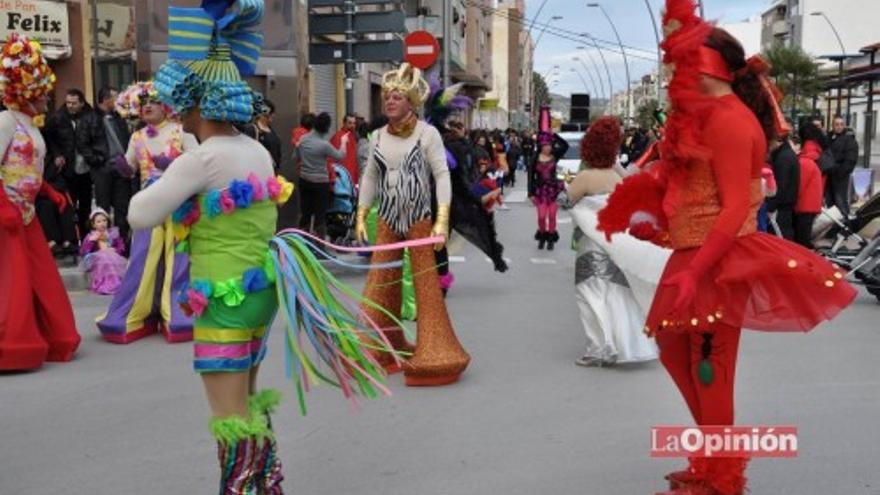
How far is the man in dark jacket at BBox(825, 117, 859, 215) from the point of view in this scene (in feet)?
50.2

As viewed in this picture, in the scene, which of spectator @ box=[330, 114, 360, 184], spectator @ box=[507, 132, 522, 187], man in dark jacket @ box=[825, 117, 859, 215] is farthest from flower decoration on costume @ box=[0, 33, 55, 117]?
spectator @ box=[507, 132, 522, 187]

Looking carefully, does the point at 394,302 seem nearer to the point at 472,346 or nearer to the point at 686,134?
the point at 472,346

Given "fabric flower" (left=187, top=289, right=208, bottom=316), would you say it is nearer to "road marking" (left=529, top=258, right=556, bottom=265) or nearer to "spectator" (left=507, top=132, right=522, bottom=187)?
"road marking" (left=529, top=258, right=556, bottom=265)

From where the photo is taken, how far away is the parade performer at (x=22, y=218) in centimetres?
609

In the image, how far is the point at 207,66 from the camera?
3512mm

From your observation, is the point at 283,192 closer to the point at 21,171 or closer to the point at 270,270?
the point at 270,270

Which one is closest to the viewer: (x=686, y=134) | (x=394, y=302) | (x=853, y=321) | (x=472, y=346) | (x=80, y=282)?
(x=686, y=134)

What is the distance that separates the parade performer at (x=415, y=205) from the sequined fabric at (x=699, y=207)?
242cm

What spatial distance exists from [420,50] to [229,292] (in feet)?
34.1

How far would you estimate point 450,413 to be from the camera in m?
5.44

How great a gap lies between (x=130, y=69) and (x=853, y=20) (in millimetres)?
79385

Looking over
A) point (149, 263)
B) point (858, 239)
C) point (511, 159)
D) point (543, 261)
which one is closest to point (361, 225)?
point (149, 263)

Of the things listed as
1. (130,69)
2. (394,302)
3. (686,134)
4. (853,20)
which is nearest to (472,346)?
(394,302)

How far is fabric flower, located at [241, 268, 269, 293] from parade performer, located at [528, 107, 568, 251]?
1041 cm
